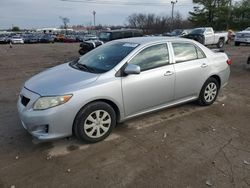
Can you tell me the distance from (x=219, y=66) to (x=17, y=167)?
4.28 metres

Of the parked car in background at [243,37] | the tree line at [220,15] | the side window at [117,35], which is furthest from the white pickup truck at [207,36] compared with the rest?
the tree line at [220,15]

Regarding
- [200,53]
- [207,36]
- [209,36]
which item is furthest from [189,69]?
[209,36]

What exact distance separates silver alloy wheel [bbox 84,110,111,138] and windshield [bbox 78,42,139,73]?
0.70 m

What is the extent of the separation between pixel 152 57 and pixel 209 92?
1.75 meters

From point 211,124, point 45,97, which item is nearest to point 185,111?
point 211,124

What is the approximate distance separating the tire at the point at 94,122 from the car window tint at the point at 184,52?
171cm

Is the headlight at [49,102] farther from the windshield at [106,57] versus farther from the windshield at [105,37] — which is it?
the windshield at [105,37]

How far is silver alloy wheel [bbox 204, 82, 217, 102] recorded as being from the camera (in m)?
5.18

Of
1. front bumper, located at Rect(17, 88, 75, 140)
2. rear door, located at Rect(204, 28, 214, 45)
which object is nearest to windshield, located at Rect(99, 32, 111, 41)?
rear door, located at Rect(204, 28, 214, 45)

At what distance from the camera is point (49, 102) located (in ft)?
11.0

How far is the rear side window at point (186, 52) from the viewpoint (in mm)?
4605

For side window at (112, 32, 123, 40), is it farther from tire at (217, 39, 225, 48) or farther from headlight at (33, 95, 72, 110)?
headlight at (33, 95, 72, 110)

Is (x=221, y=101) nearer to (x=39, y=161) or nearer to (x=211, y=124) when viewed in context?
(x=211, y=124)

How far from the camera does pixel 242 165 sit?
10.5 ft
